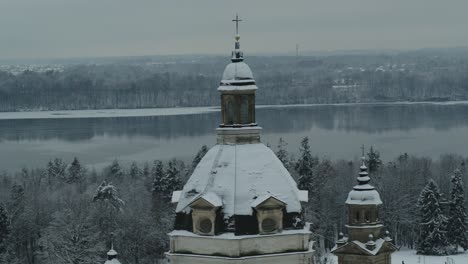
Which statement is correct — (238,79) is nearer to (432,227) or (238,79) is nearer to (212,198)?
(212,198)

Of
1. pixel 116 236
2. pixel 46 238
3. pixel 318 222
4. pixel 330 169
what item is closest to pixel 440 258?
pixel 318 222

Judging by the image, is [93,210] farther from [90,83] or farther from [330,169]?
[90,83]

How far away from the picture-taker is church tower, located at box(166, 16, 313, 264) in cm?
1794

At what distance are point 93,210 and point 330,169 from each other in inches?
865

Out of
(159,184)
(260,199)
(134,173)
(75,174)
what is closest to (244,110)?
(260,199)

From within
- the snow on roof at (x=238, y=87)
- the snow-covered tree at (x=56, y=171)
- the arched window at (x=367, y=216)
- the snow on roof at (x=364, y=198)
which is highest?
the snow on roof at (x=238, y=87)

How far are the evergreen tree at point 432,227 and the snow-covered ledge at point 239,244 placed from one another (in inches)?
1641

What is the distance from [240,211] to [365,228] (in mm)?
16767

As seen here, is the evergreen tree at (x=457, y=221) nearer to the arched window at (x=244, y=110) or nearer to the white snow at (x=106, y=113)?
the arched window at (x=244, y=110)

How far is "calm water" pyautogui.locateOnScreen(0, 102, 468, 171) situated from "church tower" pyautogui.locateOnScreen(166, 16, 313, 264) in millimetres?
72252

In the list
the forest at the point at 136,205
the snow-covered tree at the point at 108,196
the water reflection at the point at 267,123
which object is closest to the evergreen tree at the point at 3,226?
the forest at the point at 136,205

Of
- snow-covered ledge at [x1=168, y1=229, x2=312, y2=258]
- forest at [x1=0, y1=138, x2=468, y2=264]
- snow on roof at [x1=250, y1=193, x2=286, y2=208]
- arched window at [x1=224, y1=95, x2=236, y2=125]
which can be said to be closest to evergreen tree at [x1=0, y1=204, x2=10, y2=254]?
forest at [x1=0, y1=138, x2=468, y2=264]

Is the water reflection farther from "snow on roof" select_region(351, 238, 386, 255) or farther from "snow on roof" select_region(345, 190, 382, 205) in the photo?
"snow on roof" select_region(345, 190, 382, 205)

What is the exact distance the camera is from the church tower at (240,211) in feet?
58.9
